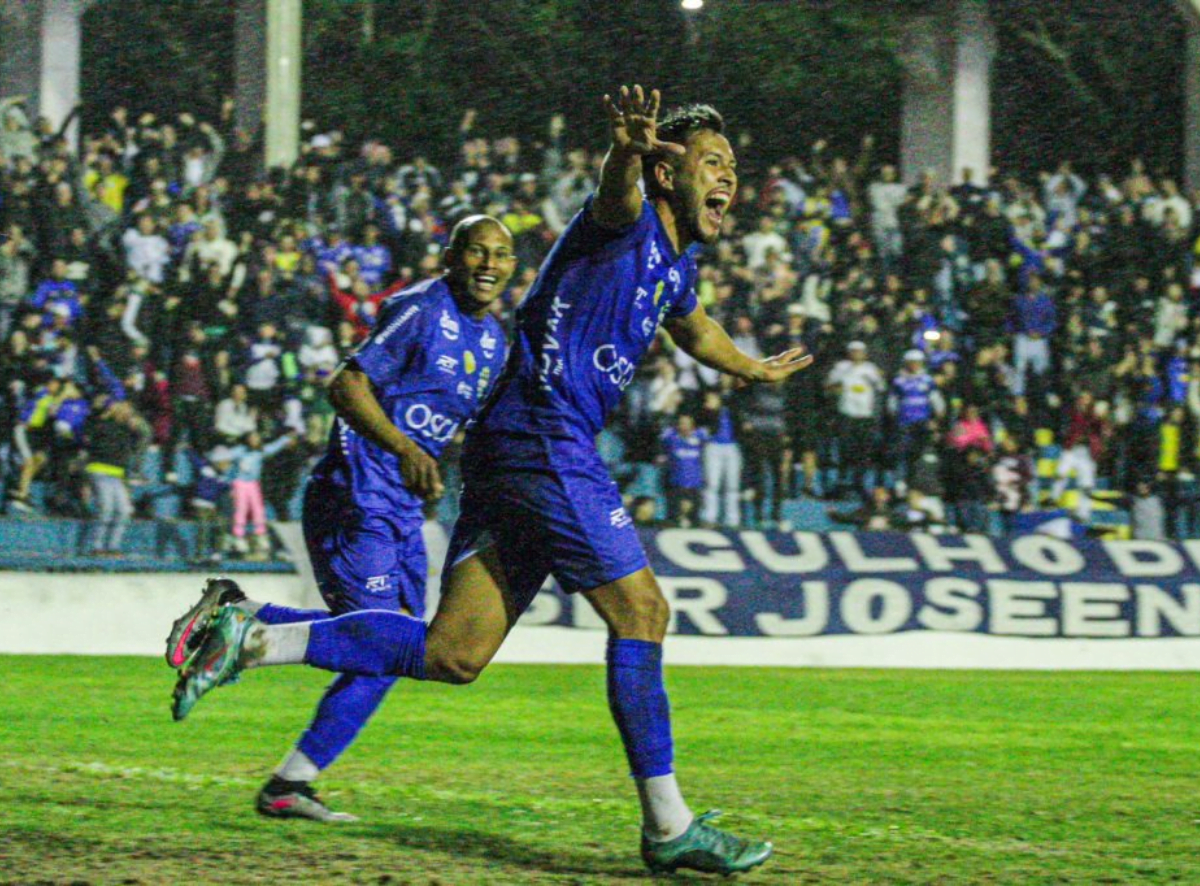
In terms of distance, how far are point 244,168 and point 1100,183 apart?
956cm

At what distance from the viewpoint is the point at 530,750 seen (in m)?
8.34

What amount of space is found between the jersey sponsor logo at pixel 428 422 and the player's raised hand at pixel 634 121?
1731mm

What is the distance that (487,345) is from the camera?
6.39 meters

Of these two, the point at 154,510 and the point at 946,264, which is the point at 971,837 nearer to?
the point at 154,510

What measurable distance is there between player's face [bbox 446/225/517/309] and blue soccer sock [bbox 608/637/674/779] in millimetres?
1627

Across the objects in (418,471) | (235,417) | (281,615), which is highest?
(235,417)

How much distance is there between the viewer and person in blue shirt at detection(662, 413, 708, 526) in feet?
47.4

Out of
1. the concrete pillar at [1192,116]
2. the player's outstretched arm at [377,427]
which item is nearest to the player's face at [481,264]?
the player's outstretched arm at [377,427]

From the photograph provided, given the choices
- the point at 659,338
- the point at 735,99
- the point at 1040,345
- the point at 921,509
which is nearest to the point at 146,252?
the point at 659,338

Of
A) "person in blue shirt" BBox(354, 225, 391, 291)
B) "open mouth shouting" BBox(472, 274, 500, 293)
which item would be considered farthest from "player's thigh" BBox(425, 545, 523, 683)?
"person in blue shirt" BBox(354, 225, 391, 291)

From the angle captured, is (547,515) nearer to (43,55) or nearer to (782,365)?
(782,365)

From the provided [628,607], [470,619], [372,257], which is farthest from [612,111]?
[372,257]

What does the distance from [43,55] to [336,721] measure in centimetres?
1840

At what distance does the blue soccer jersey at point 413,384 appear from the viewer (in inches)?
243
